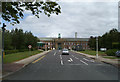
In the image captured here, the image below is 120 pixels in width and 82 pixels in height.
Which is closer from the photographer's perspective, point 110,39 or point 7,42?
point 7,42

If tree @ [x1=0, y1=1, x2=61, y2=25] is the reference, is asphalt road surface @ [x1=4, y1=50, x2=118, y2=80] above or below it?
below

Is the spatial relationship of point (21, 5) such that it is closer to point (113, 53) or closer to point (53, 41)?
point (113, 53)

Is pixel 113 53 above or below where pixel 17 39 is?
below

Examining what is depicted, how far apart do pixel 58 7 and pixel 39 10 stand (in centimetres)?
140

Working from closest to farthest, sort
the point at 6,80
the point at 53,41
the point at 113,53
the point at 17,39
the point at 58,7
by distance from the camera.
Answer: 1. the point at 6,80
2. the point at 58,7
3. the point at 113,53
4. the point at 17,39
5. the point at 53,41

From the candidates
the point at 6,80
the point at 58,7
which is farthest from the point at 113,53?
the point at 6,80

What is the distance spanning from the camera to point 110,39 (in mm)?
50812

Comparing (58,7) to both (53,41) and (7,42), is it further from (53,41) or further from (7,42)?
(53,41)

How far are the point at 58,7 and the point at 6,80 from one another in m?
5.53

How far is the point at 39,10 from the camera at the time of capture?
1077 centimetres

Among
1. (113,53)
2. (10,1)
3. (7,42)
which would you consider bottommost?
(113,53)

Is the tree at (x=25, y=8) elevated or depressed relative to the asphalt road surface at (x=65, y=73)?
elevated

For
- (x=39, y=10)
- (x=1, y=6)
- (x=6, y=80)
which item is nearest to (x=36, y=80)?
(x=6, y=80)

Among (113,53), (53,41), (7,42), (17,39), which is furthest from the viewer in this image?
(53,41)
